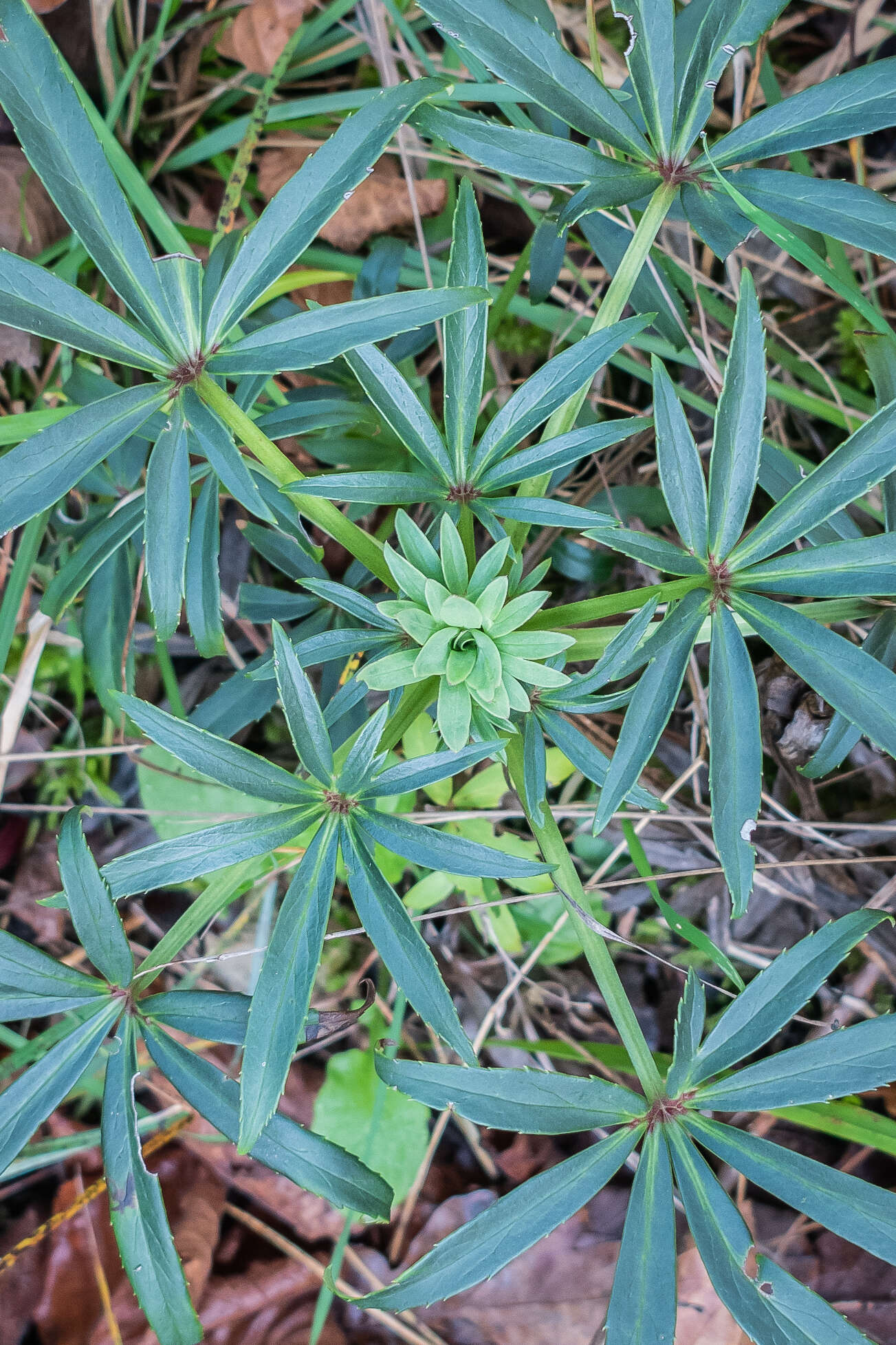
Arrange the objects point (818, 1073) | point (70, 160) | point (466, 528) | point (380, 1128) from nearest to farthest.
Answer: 1. point (70, 160)
2. point (818, 1073)
3. point (466, 528)
4. point (380, 1128)

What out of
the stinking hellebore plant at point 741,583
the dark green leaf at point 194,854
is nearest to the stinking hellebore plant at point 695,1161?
the stinking hellebore plant at point 741,583

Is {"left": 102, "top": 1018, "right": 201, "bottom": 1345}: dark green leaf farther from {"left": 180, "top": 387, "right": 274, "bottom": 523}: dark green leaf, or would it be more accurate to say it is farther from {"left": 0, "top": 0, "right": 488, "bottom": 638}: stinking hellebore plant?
{"left": 180, "top": 387, "right": 274, "bottom": 523}: dark green leaf

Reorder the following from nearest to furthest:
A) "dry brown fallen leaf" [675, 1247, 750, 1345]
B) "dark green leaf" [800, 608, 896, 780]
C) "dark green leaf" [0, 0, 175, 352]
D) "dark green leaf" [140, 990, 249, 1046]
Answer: "dark green leaf" [0, 0, 175, 352]
"dark green leaf" [140, 990, 249, 1046]
"dark green leaf" [800, 608, 896, 780]
"dry brown fallen leaf" [675, 1247, 750, 1345]

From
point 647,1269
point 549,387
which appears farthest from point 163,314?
point 647,1269

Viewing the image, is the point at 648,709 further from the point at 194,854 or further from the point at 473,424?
the point at 194,854

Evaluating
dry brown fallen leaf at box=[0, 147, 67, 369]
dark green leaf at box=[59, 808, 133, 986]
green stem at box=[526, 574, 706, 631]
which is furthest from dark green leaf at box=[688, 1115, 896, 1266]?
dry brown fallen leaf at box=[0, 147, 67, 369]

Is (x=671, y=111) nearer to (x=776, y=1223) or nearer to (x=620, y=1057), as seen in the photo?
(x=620, y=1057)

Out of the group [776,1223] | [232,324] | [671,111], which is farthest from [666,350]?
[776,1223]
